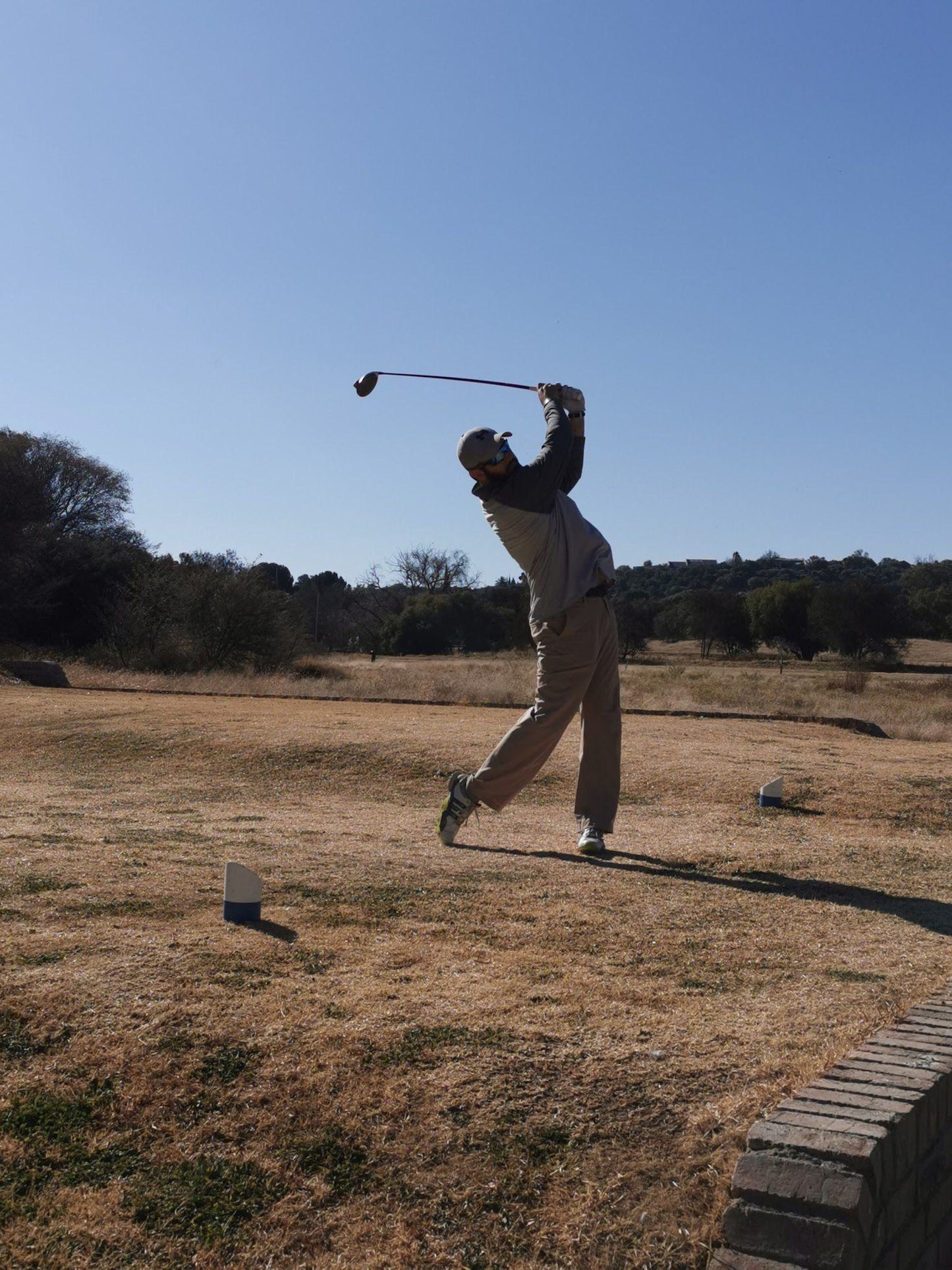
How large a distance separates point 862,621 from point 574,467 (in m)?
53.4

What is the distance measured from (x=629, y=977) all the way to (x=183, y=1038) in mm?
1406

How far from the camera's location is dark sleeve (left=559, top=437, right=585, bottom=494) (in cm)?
627

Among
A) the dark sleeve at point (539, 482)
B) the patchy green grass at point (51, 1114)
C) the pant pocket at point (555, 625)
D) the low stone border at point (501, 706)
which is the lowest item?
the patchy green grass at point (51, 1114)

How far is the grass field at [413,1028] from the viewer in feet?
9.41

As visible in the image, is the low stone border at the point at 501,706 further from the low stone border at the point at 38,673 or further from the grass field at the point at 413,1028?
the grass field at the point at 413,1028

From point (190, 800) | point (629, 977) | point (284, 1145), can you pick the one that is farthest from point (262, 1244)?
point (190, 800)

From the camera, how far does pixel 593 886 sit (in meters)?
5.22

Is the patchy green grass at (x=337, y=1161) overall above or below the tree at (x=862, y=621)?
below

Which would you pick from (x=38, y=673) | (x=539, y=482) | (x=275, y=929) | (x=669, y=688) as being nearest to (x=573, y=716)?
(x=539, y=482)

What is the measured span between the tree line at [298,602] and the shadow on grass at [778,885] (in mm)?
29471

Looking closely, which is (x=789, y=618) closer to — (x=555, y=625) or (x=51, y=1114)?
(x=555, y=625)

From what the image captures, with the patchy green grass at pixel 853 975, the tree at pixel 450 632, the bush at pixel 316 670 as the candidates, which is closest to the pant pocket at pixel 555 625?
the patchy green grass at pixel 853 975

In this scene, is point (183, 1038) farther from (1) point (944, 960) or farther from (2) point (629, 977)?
(1) point (944, 960)

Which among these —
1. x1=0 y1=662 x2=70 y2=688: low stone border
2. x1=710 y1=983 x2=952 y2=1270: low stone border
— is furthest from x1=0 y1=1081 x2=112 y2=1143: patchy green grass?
x1=0 y1=662 x2=70 y2=688: low stone border
